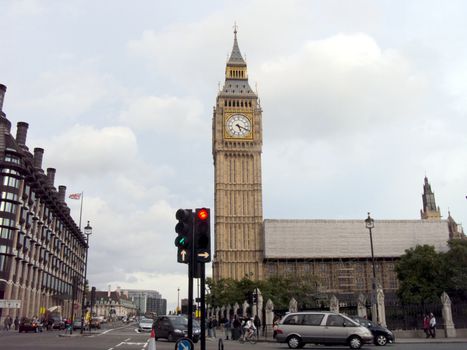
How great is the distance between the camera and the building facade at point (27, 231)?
65562 millimetres

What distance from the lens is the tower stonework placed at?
184875mm

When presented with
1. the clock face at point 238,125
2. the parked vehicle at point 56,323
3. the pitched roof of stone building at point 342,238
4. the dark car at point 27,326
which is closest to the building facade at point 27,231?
Result: the parked vehicle at point 56,323

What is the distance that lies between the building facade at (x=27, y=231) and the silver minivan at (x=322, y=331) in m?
37.6

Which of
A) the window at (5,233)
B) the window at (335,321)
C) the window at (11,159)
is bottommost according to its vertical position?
the window at (335,321)

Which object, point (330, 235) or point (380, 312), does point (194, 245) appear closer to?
point (380, 312)

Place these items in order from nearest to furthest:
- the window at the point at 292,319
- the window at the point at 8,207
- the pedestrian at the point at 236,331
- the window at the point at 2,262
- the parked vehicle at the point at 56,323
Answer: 1. the window at the point at 292,319
2. the pedestrian at the point at 236,331
3. the parked vehicle at the point at 56,323
4. the window at the point at 2,262
5. the window at the point at 8,207

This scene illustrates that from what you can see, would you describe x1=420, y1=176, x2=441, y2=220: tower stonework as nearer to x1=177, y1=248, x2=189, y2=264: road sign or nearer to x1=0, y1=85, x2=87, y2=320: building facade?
x1=0, y1=85, x2=87, y2=320: building facade

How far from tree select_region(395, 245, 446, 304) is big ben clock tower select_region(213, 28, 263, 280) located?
40.2m

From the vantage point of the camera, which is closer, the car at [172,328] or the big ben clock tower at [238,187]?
the car at [172,328]

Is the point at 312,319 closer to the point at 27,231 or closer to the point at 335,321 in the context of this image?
the point at 335,321

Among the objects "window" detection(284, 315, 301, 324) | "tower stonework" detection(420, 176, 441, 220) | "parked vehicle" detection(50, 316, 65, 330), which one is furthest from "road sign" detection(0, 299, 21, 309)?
"tower stonework" detection(420, 176, 441, 220)

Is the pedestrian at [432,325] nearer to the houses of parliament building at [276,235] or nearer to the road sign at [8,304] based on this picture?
the road sign at [8,304]

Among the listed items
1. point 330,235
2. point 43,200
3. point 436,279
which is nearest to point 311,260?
point 330,235

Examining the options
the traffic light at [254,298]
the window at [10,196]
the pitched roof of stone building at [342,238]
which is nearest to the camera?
the traffic light at [254,298]
